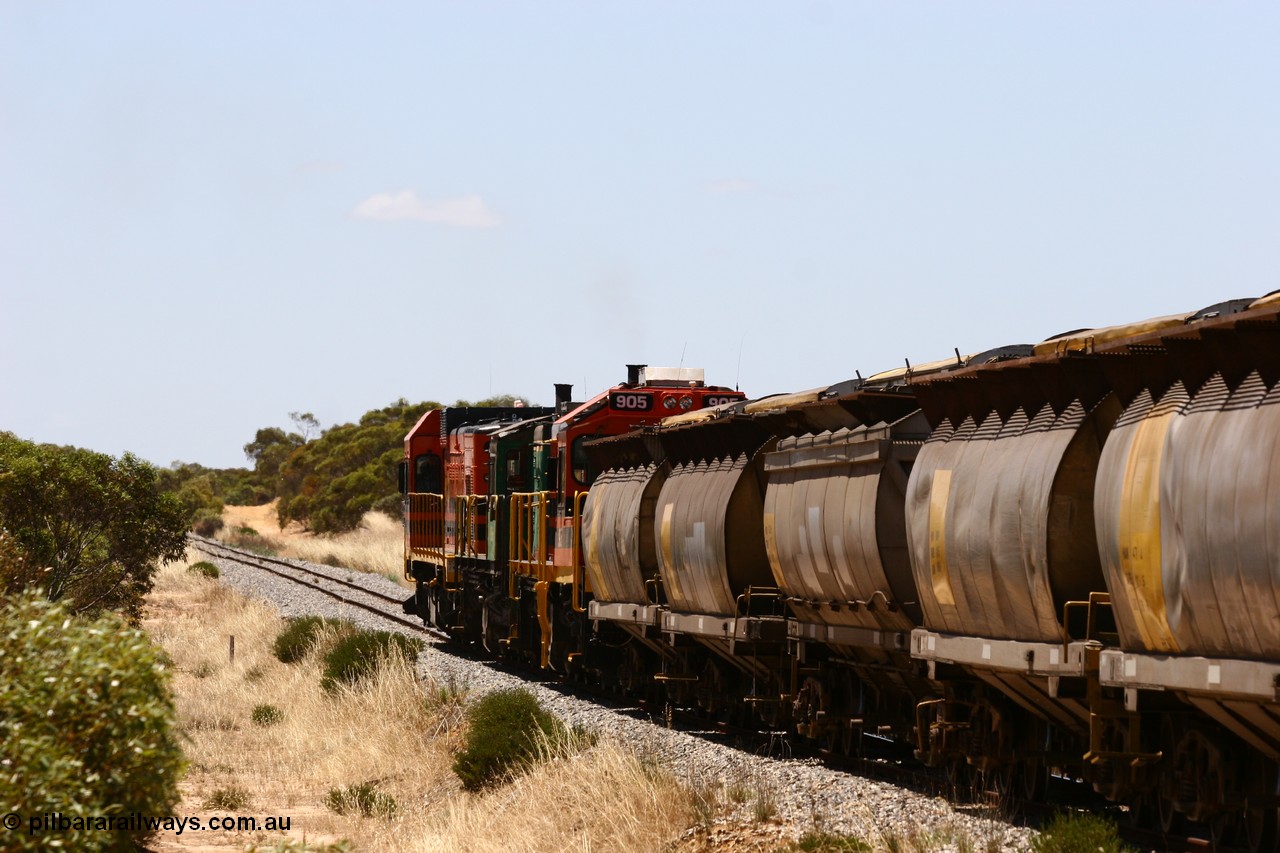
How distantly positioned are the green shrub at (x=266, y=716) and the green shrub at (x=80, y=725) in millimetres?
14653

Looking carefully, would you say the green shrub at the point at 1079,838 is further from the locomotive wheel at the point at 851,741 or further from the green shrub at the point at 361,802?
the green shrub at the point at 361,802

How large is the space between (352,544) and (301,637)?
45.3 metres

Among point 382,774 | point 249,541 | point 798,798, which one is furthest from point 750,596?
point 249,541

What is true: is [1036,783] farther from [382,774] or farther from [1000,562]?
[382,774]

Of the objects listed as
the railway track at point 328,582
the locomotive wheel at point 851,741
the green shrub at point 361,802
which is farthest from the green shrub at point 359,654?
the locomotive wheel at point 851,741

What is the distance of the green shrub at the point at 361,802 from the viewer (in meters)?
17.9

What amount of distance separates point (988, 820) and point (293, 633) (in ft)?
71.2

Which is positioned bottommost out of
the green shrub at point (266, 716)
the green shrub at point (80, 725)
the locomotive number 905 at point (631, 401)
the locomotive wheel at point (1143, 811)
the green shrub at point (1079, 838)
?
the green shrub at point (266, 716)

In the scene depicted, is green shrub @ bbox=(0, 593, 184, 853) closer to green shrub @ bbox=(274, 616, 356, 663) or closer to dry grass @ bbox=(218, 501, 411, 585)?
green shrub @ bbox=(274, 616, 356, 663)

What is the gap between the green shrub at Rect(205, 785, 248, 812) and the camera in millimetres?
17812

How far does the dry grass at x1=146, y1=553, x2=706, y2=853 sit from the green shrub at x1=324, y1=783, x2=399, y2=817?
4.7 inches

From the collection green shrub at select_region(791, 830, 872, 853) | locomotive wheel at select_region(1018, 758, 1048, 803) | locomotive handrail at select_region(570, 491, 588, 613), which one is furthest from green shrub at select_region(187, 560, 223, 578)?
green shrub at select_region(791, 830, 872, 853)

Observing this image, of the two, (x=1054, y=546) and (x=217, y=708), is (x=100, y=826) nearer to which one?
(x=1054, y=546)

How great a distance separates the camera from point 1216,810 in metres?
10.5
